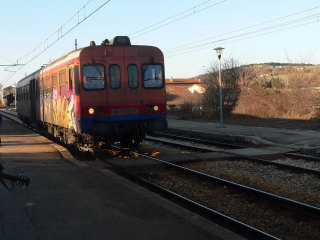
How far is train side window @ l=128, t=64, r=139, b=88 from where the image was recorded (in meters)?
10.8

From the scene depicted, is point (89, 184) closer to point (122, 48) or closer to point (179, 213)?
point (179, 213)

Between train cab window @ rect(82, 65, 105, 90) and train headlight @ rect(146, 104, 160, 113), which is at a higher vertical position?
train cab window @ rect(82, 65, 105, 90)

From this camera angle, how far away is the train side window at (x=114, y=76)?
1059cm

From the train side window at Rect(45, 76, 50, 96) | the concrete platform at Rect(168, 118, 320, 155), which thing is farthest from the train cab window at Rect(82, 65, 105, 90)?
the concrete platform at Rect(168, 118, 320, 155)

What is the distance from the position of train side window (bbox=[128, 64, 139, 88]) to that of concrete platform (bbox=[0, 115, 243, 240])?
3172 millimetres

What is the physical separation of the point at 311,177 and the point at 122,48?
6.07m

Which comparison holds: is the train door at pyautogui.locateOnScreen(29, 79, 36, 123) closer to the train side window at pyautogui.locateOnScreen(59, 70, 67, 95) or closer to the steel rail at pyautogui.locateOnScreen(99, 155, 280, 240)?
the train side window at pyautogui.locateOnScreen(59, 70, 67, 95)

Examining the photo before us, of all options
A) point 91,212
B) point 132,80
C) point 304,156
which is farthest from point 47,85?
point 91,212

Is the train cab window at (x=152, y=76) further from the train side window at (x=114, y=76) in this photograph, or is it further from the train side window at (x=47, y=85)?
the train side window at (x=47, y=85)

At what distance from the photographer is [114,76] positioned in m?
10.6

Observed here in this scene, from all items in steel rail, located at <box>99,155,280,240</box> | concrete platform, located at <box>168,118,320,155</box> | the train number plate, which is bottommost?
steel rail, located at <box>99,155,280,240</box>

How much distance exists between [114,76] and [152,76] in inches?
45.2

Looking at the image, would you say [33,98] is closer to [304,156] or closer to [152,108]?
[152,108]

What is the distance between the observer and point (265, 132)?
1636 centimetres
